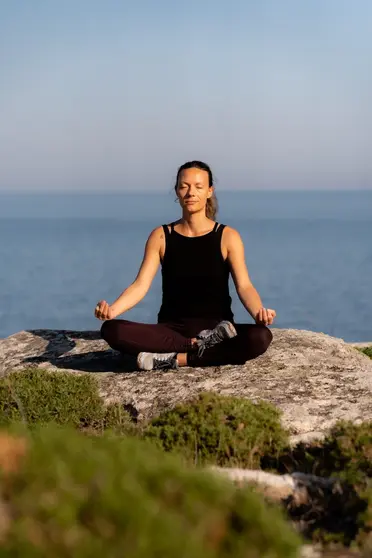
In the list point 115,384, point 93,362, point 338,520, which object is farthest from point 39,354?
point 338,520

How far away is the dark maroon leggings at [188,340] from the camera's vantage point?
9523mm

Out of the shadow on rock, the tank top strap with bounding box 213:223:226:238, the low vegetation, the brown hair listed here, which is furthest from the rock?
the low vegetation

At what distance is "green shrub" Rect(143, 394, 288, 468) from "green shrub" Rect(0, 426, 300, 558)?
2.60 m

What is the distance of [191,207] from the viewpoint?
32.2 feet

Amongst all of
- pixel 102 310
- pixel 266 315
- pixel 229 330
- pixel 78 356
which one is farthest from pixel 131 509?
pixel 78 356

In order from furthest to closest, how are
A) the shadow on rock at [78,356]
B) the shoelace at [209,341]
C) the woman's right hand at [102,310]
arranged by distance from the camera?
the shadow on rock at [78,356], the shoelace at [209,341], the woman's right hand at [102,310]

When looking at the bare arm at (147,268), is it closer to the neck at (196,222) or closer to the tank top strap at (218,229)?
the neck at (196,222)

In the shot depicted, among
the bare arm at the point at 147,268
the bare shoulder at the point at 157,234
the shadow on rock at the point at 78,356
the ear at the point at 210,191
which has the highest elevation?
the ear at the point at 210,191

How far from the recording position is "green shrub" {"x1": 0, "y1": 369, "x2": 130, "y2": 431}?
8.77 metres

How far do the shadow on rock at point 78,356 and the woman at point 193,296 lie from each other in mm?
600

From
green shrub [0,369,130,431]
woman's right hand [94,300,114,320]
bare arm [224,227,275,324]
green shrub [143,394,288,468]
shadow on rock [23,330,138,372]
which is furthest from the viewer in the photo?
→ shadow on rock [23,330,138,372]

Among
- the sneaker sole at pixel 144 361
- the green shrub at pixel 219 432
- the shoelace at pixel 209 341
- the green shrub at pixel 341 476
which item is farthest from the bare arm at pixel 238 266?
the green shrub at pixel 341 476

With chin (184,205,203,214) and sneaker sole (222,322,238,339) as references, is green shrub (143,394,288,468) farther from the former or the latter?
chin (184,205,203,214)

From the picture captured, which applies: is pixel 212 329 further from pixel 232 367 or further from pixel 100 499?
pixel 100 499
